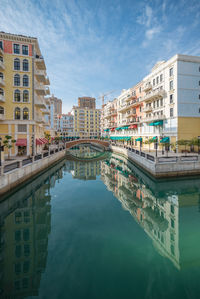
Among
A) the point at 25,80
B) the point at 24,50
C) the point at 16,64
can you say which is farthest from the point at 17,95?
the point at 24,50

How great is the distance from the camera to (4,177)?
14648 mm

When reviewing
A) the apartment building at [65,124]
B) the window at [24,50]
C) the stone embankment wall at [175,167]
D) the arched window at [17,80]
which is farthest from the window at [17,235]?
the apartment building at [65,124]

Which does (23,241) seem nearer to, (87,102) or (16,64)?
(16,64)

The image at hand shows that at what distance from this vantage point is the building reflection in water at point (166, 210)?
8.36 meters

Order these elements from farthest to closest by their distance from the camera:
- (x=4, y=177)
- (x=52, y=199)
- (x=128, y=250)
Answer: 1. (x=52, y=199)
2. (x=4, y=177)
3. (x=128, y=250)

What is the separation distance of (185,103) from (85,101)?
166m

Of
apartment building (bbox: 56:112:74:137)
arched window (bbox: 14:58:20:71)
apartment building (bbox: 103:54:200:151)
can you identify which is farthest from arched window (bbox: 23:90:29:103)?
apartment building (bbox: 56:112:74:137)

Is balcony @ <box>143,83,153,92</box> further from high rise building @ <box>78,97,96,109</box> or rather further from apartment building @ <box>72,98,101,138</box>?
high rise building @ <box>78,97,96,109</box>

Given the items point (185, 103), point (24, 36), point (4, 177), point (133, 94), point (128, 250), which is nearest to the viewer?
point (128, 250)

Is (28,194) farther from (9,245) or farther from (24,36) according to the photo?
(24,36)

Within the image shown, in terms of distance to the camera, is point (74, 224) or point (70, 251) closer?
point (70, 251)

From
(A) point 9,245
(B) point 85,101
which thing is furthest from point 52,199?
(B) point 85,101

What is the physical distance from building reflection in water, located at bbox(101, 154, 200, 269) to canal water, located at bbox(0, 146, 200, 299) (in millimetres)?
53

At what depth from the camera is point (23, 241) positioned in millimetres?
9375
